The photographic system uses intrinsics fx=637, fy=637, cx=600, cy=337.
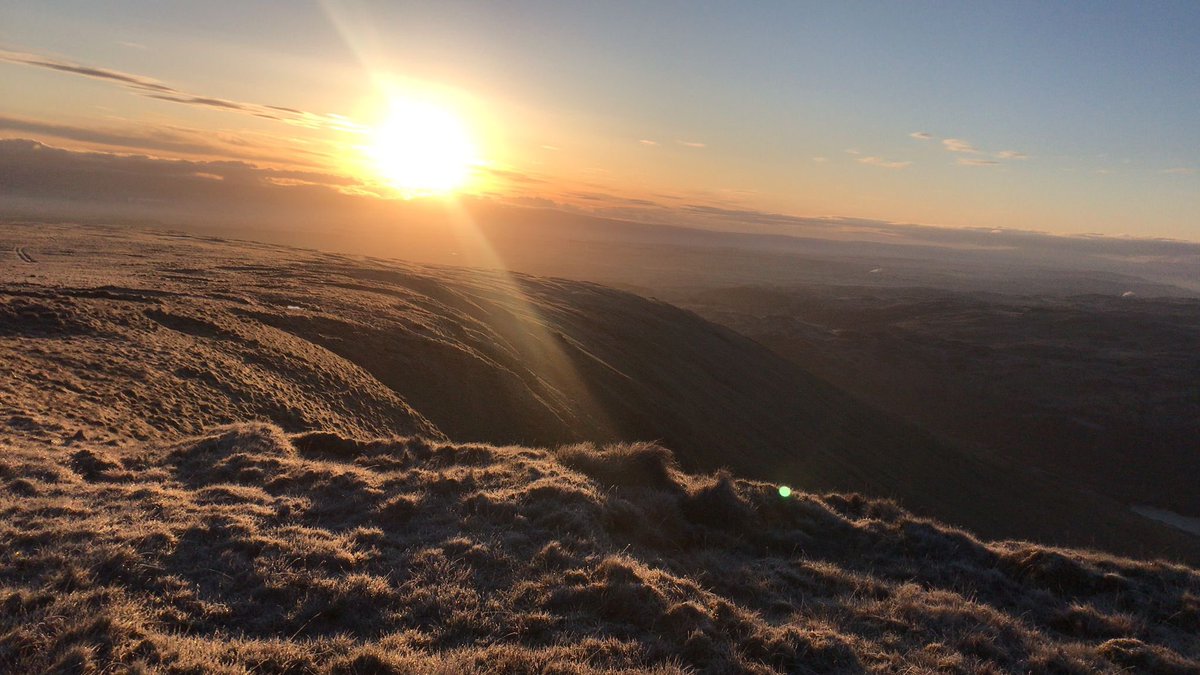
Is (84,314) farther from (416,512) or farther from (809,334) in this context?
(809,334)

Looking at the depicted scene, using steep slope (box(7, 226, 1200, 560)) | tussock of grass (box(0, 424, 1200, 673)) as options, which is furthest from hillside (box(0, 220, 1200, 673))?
steep slope (box(7, 226, 1200, 560))

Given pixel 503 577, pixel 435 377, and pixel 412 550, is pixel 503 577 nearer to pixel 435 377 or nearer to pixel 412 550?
pixel 412 550

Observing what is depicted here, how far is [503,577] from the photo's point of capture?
8.23 metres

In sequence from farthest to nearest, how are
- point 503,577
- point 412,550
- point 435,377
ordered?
point 435,377 → point 412,550 → point 503,577

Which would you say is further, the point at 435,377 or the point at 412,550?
the point at 435,377

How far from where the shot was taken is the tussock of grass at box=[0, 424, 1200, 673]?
21.2ft

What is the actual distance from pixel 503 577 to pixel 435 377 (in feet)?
58.9

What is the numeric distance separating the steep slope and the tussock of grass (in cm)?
474

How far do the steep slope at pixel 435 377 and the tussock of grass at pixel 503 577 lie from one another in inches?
187

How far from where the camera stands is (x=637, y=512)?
11078 mm

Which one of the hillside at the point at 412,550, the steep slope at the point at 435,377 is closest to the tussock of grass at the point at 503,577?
the hillside at the point at 412,550

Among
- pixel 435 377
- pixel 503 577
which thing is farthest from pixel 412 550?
pixel 435 377

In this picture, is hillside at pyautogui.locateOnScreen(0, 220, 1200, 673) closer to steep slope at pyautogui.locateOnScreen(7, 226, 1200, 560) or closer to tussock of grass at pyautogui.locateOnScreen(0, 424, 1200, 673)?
tussock of grass at pyautogui.locateOnScreen(0, 424, 1200, 673)

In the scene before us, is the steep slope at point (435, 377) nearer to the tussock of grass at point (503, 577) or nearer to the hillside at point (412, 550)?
the hillside at point (412, 550)
